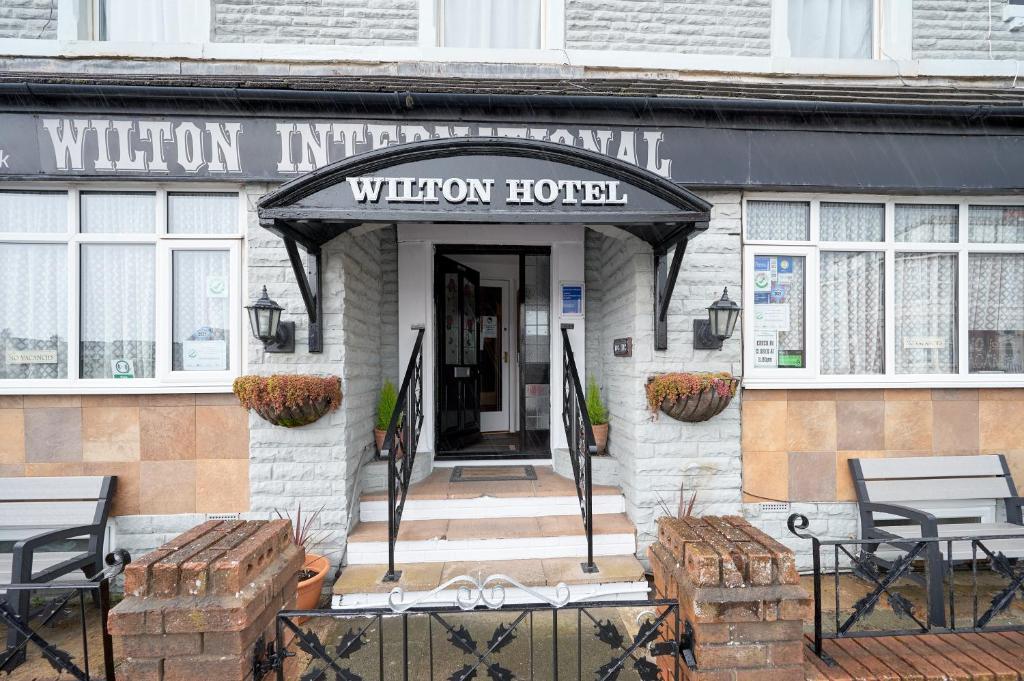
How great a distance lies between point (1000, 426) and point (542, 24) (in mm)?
5335

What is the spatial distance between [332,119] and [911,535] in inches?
214

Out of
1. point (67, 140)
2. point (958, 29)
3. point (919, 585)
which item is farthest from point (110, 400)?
point (958, 29)

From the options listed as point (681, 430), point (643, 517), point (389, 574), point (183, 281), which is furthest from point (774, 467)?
point (183, 281)

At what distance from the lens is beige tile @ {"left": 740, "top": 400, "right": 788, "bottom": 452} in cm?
404

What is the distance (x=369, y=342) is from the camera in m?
4.56

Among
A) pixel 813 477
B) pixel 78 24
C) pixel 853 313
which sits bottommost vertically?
pixel 813 477

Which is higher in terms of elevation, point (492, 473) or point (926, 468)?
point (926, 468)

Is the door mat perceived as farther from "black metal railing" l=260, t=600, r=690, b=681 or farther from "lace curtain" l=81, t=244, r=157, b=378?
"lace curtain" l=81, t=244, r=157, b=378

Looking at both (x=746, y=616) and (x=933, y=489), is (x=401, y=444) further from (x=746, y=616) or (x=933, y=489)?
(x=933, y=489)

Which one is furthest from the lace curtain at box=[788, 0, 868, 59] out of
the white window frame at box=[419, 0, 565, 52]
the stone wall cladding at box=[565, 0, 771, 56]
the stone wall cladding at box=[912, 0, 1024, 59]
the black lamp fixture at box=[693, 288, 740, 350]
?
the black lamp fixture at box=[693, 288, 740, 350]

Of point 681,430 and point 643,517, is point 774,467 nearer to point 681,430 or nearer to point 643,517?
point 681,430

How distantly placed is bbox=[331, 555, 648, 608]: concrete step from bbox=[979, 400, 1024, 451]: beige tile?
10.9 feet

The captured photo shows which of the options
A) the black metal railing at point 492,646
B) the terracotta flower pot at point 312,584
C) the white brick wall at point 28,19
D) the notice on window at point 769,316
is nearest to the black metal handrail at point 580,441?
the black metal railing at point 492,646

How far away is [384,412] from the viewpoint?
462cm
